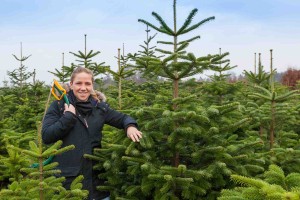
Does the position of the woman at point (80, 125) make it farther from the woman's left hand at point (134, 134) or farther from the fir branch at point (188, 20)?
the fir branch at point (188, 20)

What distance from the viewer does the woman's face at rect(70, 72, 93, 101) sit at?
13.0 ft

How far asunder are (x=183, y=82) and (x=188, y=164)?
1.06 m

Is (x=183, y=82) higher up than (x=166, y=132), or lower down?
higher up

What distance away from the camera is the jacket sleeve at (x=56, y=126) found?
3.77m

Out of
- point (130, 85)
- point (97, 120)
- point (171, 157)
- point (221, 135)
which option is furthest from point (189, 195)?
point (130, 85)

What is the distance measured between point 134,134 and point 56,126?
0.87 meters

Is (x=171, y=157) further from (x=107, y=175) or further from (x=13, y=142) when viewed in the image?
(x=13, y=142)

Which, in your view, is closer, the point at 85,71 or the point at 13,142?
the point at 85,71

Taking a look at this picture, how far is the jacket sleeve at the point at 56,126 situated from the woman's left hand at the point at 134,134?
64 centimetres

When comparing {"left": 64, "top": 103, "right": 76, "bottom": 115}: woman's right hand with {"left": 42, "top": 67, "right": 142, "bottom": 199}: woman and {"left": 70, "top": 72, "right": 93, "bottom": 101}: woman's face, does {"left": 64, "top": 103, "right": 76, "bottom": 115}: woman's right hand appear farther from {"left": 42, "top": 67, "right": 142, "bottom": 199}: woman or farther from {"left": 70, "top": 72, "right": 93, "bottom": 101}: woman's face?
{"left": 70, "top": 72, "right": 93, "bottom": 101}: woman's face

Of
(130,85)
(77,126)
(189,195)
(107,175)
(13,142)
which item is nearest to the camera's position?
(189,195)

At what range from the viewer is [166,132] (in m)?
4.05

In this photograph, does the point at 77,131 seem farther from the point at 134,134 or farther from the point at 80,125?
the point at 134,134

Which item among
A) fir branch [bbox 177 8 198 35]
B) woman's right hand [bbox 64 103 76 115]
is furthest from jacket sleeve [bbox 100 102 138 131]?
fir branch [bbox 177 8 198 35]
